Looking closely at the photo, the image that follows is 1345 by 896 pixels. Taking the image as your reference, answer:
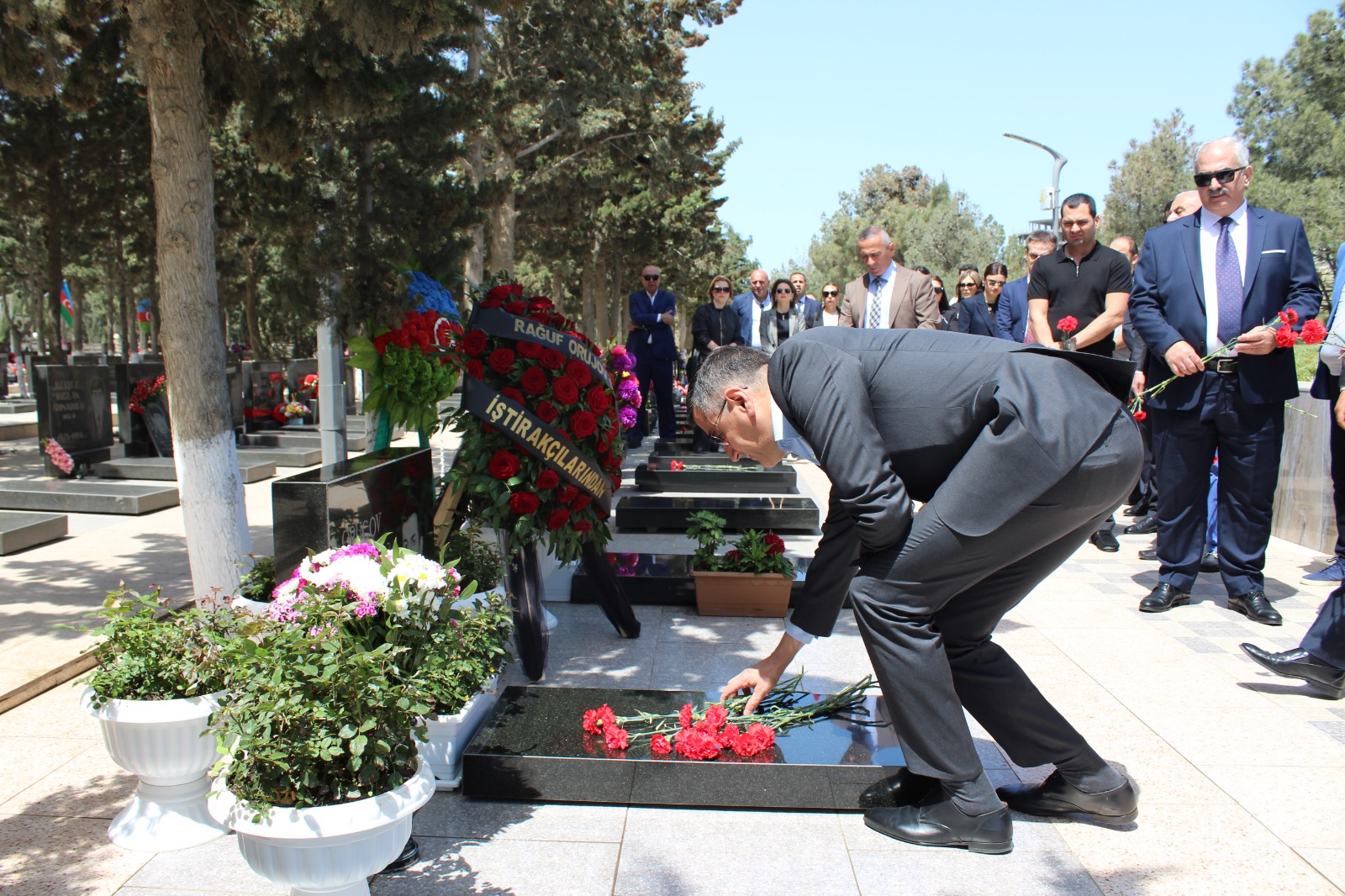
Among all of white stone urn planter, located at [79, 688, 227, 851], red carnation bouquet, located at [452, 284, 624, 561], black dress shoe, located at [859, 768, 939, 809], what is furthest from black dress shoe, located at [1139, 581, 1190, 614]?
white stone urn planter, located at [79, 688, 227, 851]

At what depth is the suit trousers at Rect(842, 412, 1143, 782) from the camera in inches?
105

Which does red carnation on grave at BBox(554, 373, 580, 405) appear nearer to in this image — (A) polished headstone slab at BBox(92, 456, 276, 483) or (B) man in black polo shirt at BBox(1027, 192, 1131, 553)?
(B) man in black polo shirt at BBox(1027, 192, 1131, 553)

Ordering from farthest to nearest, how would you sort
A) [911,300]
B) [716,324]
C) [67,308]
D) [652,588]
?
[67,308]
[716,324]
[911,300]
[652,588]

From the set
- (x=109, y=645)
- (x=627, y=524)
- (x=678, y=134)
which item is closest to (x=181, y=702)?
(x=109, y=645)

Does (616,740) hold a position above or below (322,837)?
below

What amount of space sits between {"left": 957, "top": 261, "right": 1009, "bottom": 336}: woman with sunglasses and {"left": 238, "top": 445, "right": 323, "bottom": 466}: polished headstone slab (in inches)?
309

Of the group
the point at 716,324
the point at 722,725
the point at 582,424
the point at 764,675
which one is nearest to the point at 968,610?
the point at 764,675

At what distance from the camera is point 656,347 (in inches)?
492

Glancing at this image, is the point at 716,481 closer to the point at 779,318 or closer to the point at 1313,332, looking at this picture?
the point at 779,318

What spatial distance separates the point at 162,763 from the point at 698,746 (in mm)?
1637

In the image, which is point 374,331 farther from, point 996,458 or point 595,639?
point 996,458

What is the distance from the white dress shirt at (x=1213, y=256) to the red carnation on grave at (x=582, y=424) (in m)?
3.55

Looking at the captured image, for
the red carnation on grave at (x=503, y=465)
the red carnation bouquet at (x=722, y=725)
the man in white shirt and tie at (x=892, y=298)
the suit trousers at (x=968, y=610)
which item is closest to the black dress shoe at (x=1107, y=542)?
the man in white shirt and tie at (x=892, y=298)

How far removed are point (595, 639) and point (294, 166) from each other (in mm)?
5876
